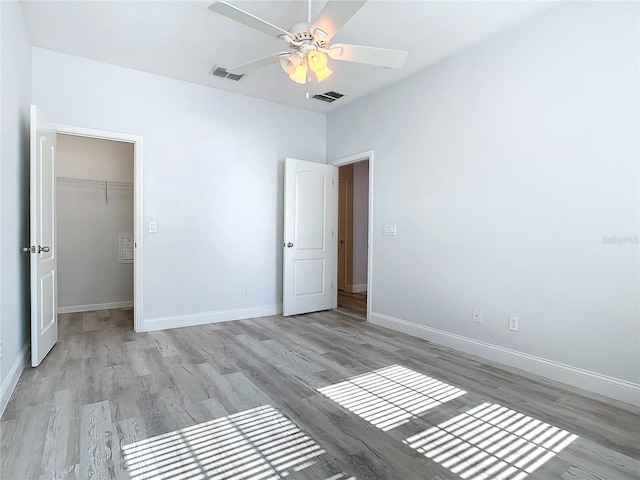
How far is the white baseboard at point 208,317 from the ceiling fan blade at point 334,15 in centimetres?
330

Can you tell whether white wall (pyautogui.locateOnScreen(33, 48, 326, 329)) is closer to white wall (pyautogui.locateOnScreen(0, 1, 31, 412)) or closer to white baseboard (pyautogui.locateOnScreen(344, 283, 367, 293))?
white wall (pyautogui.locateOnScreen(0, 1, 31, 412))

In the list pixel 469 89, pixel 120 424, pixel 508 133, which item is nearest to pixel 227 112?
pixel 469 89

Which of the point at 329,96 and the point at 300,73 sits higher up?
the point at 329,96

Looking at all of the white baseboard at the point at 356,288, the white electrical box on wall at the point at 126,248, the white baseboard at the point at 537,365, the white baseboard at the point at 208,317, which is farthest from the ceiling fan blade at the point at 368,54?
the white baseboard at the point at 356,288

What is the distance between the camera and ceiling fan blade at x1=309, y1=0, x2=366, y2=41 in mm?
1906

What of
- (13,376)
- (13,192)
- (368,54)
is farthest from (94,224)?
(368,54)

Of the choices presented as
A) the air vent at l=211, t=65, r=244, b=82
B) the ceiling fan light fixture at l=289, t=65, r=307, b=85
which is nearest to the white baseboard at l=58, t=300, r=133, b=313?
the air vent at l=211, t=65, r=244, b=82

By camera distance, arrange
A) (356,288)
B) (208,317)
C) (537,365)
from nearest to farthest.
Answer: (537,365), (208,317), (356,288)

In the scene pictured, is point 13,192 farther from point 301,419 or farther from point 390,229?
point 390,229

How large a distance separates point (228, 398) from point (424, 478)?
1314 mm

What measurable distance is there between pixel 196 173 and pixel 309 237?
1.65m

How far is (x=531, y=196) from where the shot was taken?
2.86 meters

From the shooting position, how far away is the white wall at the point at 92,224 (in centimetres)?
487

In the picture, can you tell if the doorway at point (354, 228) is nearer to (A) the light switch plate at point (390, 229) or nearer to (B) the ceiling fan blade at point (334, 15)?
(A) the light switch plate at point (390, 229)
